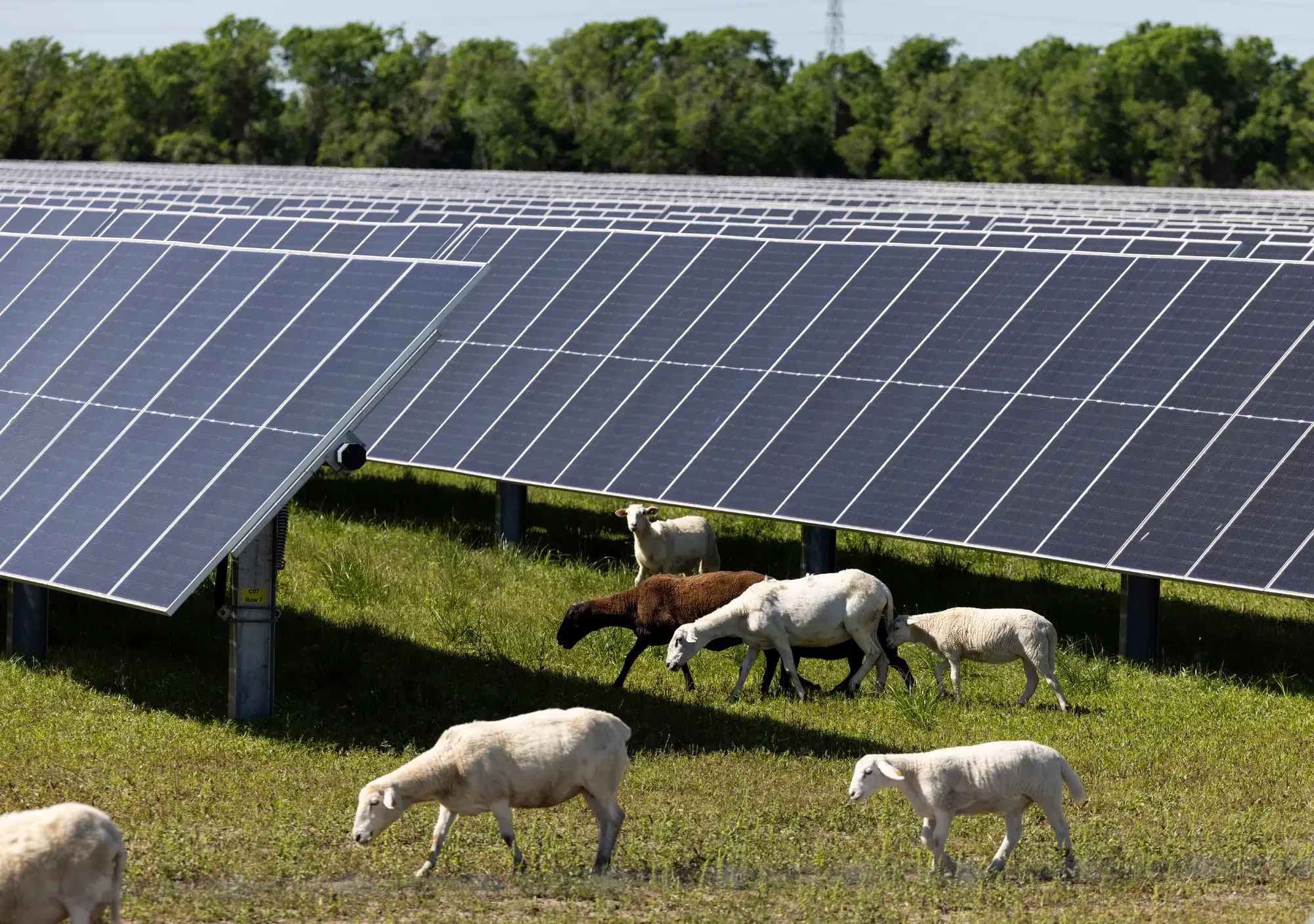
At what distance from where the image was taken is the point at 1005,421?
20.0 metres

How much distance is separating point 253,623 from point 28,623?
3074mm

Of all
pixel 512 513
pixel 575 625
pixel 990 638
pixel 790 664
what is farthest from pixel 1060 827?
pixel 512 513

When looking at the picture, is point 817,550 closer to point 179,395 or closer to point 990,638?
point 990,638

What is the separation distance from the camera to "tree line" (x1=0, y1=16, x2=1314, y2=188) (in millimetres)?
91812

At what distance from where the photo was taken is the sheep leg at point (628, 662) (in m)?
16.7

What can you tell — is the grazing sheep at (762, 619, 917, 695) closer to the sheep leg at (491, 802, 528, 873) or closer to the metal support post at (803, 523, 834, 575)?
the metal support post at (803, 523, 834, 575)

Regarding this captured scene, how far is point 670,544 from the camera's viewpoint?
20328 millimetres

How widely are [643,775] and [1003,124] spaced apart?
274 ft

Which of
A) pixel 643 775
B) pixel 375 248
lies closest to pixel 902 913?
pixel 643 775

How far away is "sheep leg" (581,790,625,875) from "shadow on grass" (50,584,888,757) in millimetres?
3145

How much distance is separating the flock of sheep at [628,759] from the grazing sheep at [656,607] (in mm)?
13

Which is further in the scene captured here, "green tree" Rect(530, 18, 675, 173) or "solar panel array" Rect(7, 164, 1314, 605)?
"green tree" Rect(530, 18, 675, 173)

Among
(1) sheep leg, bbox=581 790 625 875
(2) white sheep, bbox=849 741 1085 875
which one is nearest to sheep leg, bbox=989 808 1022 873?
(2) white sheep, bbox=849 741 1085 875

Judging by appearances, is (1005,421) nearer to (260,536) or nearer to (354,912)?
(260,536)
